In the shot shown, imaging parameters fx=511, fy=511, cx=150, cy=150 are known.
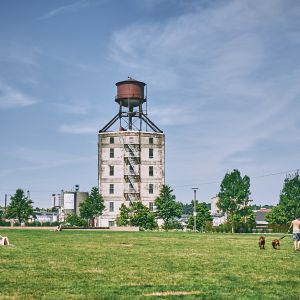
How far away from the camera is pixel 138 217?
294 feet

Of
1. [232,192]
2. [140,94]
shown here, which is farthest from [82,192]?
[232,192]

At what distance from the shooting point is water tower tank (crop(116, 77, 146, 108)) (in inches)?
3962

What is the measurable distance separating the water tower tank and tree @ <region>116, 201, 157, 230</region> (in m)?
20.6

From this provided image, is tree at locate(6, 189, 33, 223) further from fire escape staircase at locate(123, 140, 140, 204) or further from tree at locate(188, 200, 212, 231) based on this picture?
tree at locate(188, 200, 212, 231)

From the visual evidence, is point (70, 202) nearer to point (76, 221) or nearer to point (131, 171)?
point (76, 221)

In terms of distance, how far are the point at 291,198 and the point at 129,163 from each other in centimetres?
3320

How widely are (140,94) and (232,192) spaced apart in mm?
28850

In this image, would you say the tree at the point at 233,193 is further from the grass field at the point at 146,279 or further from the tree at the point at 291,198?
the grass field at the point at 146,279

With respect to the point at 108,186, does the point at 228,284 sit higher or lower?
lower

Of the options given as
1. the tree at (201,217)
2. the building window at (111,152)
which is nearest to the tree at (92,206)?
the building window at (111,152)

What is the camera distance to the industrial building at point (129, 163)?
334 feet

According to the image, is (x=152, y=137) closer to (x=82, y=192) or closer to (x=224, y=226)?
(x=224, y=226)

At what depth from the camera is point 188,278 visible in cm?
1414

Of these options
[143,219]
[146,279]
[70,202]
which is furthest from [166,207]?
[146,279]
